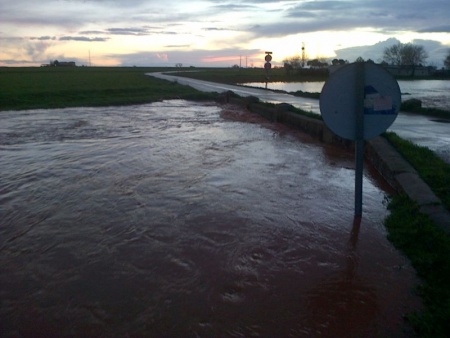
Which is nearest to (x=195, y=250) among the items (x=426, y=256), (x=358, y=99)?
(x=426, y=256)

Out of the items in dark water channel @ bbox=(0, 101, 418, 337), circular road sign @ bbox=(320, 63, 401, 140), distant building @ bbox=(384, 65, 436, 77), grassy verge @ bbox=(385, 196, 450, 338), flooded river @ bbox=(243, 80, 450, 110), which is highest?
distant building @ bbox=(384, 65, 436, 77)

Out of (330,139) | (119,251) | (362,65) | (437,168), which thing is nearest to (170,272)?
(119,251)

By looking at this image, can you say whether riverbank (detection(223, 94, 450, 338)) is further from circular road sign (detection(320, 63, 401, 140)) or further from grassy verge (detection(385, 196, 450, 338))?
circular road sign (detection(320, 63, 401, 140))

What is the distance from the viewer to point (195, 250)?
474 cm

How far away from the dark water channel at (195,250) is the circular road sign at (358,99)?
1.17 m

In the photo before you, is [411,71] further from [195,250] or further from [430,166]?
[195,250]

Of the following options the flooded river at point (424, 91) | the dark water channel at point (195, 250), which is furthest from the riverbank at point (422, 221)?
the flooded river at point (424, 91)

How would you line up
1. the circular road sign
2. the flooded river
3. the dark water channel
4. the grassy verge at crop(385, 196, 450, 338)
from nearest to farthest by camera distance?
the grassy verge at crop(385, 196, 450, 338) → the dark water channel → the circular road sign → the flooded river

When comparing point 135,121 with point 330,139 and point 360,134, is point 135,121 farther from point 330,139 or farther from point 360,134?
point 360,134

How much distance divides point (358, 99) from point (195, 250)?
2331mm

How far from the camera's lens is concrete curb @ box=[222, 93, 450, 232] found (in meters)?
5.27

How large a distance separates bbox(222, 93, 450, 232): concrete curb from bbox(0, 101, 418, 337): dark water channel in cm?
33

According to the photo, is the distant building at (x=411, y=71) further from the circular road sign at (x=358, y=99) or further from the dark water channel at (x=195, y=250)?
the circular road sign at (x=358, y=99)

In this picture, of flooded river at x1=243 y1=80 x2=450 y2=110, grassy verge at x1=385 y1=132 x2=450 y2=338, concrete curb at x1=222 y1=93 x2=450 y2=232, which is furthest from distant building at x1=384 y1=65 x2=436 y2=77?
grassy verge at x1=385 y1=132 x2=450 y2=338
